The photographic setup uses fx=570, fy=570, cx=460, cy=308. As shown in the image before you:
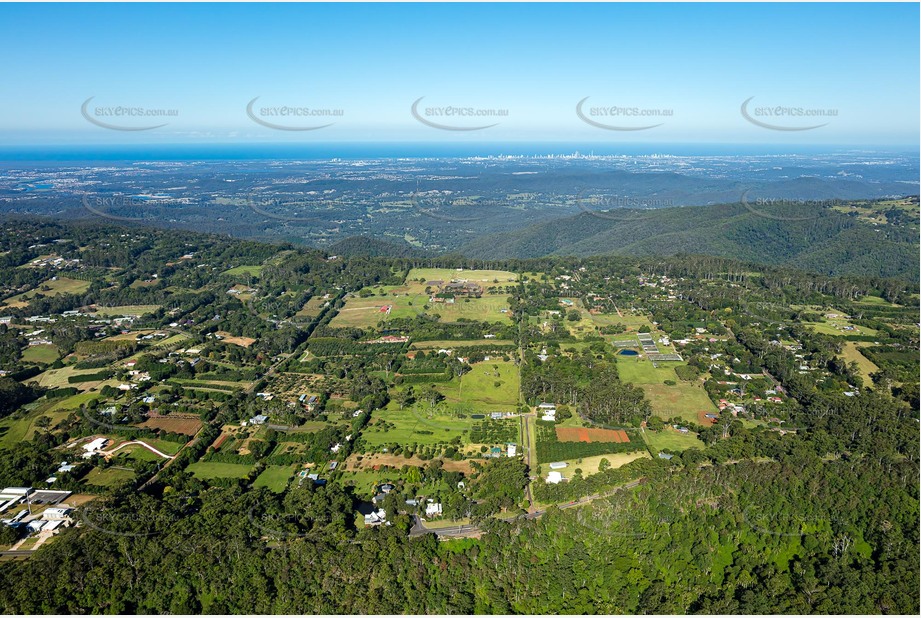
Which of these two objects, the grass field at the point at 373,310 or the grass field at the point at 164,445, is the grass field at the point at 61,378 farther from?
the grass field at the point at 373,310

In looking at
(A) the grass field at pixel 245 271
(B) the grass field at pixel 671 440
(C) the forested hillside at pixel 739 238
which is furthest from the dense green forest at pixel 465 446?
(C) the forested hillside at pixel 739 238

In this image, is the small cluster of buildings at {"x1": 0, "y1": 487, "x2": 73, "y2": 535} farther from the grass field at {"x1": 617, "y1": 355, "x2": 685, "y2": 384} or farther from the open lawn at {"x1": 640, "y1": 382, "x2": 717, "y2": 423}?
the grass field at {"x1": 617, "y1": 355, "x2": 685, "y2": 384}

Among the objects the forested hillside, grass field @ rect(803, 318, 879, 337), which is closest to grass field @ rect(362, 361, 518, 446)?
grass field @ rect(803, 318, 879, 337)

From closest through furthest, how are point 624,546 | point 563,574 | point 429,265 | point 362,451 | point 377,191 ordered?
point 563,574
point 624,546
point 362,451
point 429,265
point 377,191

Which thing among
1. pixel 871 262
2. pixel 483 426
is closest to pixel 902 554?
pixel 483 426

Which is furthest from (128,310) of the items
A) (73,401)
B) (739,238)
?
(739,238)

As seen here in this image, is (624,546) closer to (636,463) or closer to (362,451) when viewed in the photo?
(636,463)
